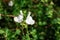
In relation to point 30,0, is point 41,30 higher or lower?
lower

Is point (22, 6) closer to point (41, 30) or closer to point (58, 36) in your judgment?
point (41, 30)

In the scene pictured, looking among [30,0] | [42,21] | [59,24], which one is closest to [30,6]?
[30,0]

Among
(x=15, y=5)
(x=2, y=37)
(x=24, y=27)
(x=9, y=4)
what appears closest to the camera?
(x=24, y=27)

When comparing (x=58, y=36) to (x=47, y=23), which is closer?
(x=58, y=36)

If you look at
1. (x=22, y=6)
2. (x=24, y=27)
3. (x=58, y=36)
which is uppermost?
(x=22, y=6)

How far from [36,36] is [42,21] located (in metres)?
0.35

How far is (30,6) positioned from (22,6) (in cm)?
17

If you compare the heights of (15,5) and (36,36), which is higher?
(15,5)

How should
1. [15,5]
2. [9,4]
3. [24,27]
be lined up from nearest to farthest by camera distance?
[24,27]
[15,5]
[9,4]

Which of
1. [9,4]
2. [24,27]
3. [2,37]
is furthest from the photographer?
[9,4]

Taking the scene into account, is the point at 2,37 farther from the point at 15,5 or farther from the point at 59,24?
the point at 59,24

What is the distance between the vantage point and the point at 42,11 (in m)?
2.86

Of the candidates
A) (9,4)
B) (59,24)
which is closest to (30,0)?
(9,4)

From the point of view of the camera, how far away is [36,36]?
2.55 meters
